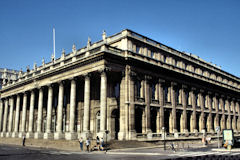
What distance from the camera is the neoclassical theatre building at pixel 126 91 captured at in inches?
1451

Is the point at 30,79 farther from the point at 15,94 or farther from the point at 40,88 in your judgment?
the point at 15,94

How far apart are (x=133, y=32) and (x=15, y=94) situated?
31355 millimetres

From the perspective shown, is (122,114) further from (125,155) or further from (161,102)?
(125,155)

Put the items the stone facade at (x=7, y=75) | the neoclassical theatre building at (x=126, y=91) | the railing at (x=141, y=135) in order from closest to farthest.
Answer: the neoclassical theatre building at (x=126, y=91) → the railing at (x=141, y=135) → the stone facade at (x=7, y=75)

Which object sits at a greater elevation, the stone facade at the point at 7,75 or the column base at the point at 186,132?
the stone facade at the point at 7,75

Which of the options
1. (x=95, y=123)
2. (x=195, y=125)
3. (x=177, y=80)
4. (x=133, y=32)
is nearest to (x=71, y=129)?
(x=95, y=123)

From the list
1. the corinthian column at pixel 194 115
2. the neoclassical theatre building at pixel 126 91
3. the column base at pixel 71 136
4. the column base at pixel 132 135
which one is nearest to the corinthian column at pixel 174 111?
the neoclassical theatre building at pixel 126 91

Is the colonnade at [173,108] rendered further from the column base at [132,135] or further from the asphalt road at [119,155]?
the asphalt road at [119,155]

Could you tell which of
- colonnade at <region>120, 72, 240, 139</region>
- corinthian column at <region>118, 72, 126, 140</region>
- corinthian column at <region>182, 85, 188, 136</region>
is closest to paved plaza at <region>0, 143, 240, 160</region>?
corinthian column at <region>118, 72, 126, 140</region>

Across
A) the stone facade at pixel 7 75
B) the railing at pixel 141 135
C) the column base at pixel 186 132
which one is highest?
the stone facade at pixel 7 75

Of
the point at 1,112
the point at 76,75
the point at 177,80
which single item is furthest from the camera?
the point at 1,112

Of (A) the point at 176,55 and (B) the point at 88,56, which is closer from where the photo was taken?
(B) the point at 88,56

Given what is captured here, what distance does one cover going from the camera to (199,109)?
51156 mm

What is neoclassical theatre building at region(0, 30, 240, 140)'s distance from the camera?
121ft
